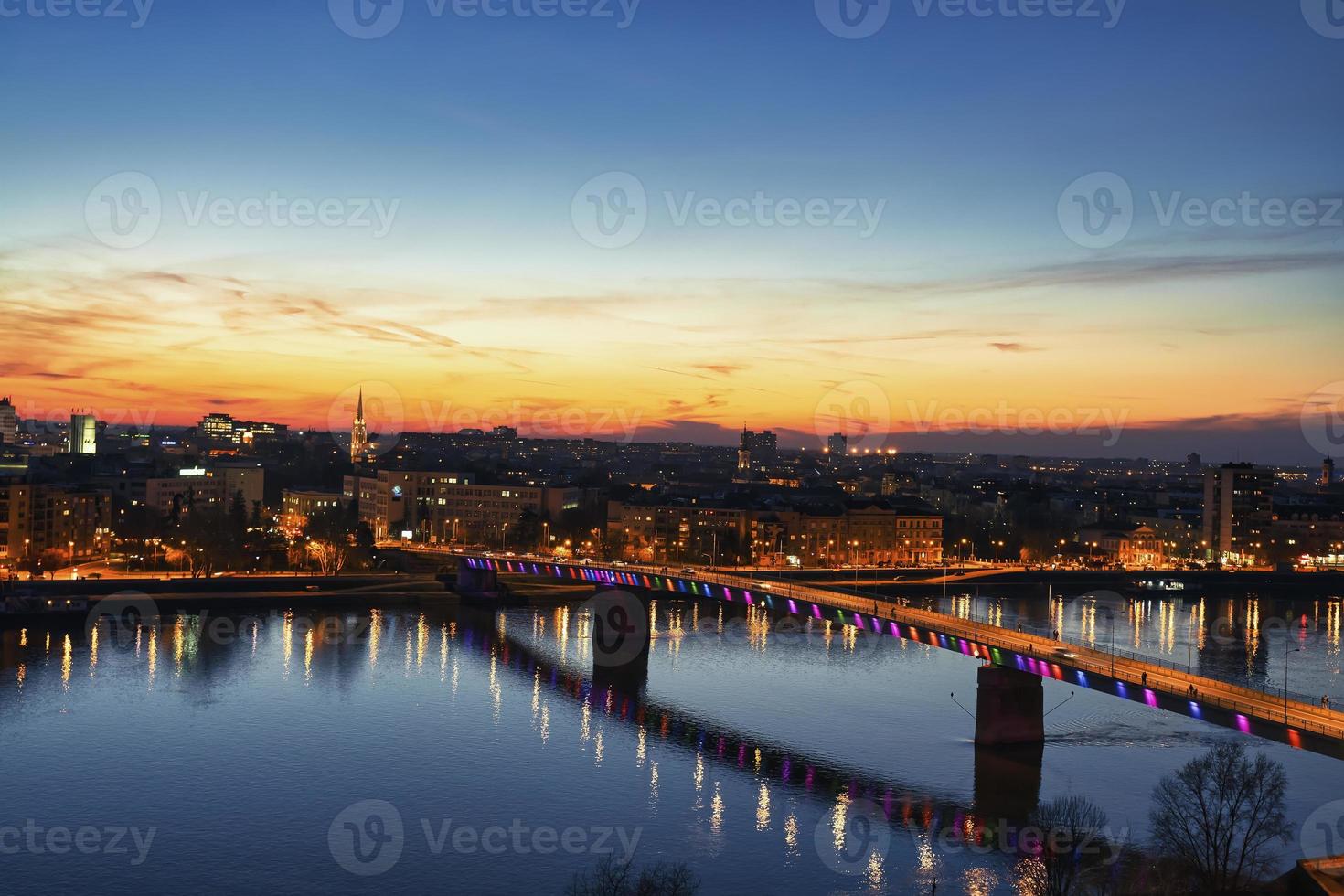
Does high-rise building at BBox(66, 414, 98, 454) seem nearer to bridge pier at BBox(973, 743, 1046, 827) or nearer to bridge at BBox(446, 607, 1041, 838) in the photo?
bridge at BBox(446, 607, 1041, 838)

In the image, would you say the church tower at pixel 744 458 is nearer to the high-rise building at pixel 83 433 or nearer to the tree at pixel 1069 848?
the high-rise building at pixel 83 433

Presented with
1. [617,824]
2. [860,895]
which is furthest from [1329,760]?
[617,824]

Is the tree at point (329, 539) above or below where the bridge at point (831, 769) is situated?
above

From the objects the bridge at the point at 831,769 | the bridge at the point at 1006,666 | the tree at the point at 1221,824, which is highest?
the bridge at the point at 1006,666

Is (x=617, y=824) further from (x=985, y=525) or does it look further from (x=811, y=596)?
(x=985, y=525)

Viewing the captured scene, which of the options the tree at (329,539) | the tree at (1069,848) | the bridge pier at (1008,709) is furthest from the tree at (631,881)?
the tree at (329,539)

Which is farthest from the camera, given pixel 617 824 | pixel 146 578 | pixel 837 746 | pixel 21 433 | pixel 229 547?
pixel 21 433

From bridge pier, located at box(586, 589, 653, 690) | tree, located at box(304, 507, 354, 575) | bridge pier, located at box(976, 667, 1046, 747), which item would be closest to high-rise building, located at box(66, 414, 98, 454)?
tree, located at box(304, 507, 354, 575)
